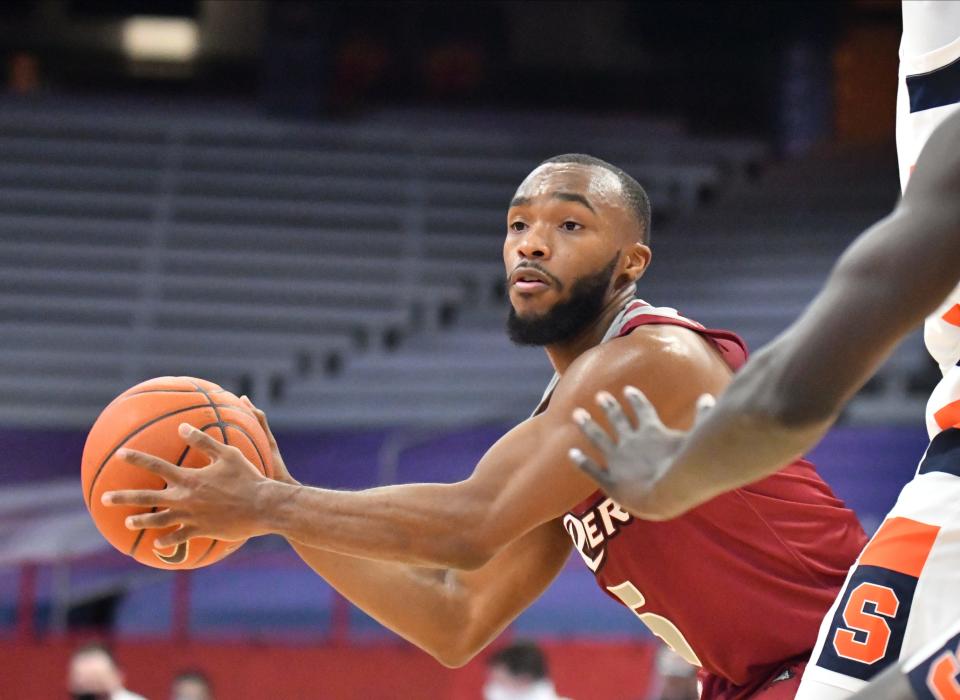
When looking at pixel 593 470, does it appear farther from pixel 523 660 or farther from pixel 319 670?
pixel 319 670

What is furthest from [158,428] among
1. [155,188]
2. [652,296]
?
[155,188]

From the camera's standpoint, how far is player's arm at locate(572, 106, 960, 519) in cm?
175

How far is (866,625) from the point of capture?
2299mm

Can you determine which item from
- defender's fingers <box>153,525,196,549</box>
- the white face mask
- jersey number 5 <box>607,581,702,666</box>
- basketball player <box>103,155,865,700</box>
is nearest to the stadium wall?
the white face mask

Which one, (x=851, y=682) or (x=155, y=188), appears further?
(x=155, y=188)

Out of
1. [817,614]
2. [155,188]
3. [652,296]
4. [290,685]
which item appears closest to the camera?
[817,614]

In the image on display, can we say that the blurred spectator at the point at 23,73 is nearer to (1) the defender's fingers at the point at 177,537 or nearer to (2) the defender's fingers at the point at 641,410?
(1) the defender's fingers at the point at 177,537

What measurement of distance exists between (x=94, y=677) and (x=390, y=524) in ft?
14.5

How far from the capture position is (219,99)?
45.0 ft

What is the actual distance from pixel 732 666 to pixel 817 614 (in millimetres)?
205

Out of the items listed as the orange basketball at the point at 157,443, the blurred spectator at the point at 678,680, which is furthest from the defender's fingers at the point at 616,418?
the blurred spectator at the point at 678,680

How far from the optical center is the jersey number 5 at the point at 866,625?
227cm

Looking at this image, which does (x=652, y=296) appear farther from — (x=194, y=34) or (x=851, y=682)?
(x=851, y=682)

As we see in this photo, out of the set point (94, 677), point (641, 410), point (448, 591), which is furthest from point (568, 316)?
point (94, 677)
